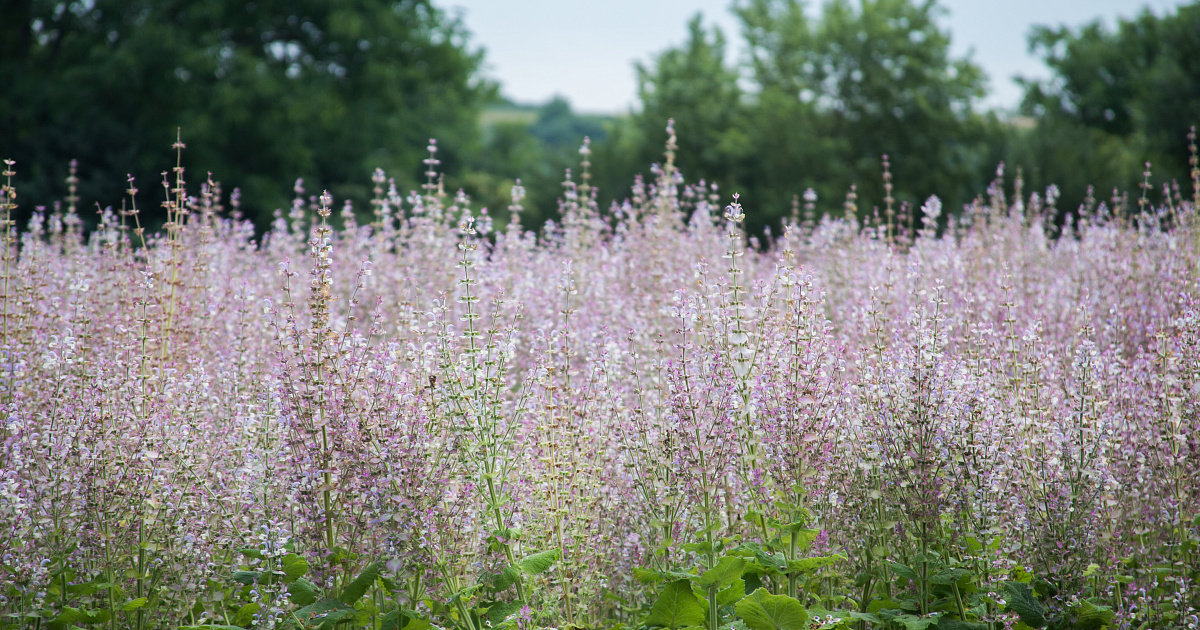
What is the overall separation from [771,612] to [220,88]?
2094 cm

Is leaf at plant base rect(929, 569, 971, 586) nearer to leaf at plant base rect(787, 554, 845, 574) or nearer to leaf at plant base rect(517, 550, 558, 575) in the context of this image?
leaf at plant base rect(787, 554, 845, 574)

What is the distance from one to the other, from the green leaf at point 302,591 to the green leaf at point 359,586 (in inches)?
5.8

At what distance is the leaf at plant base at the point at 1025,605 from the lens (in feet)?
11.0

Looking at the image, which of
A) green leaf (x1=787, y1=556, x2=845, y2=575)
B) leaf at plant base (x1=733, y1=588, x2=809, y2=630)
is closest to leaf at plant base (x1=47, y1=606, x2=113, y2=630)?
leaf at plant base (x1=733, y1=588, x2=809, y2=630)

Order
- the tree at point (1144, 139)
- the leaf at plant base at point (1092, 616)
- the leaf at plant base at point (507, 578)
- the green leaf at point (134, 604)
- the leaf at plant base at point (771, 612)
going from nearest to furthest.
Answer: the leaf at plant base at point (771, 612), the leaf at plant base at point (507, 578), the green leaf at point (134, 604), the leaf at plant base at point (1092, 616), the tree at point (1144, 139)

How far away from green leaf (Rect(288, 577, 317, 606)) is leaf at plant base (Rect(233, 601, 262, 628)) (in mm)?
157

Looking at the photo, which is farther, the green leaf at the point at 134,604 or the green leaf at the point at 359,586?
the green leaf at the point at 134,604

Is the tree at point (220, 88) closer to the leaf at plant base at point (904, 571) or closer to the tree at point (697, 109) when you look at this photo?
the tree at point (697, 109)

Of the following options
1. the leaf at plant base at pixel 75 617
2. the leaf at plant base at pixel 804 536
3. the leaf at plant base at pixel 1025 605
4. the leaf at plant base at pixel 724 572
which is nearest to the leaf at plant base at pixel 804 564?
the leaf at plant base at pixel 804 536

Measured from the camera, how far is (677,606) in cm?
317

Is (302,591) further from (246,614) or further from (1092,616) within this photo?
(1092,616)

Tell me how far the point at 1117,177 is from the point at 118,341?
21.2 metres

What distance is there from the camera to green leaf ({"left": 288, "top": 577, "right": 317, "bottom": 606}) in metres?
3.18

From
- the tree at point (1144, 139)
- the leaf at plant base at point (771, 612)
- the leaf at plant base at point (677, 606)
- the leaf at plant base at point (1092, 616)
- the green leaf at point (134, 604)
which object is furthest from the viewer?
the tree at point (1144, 139)
